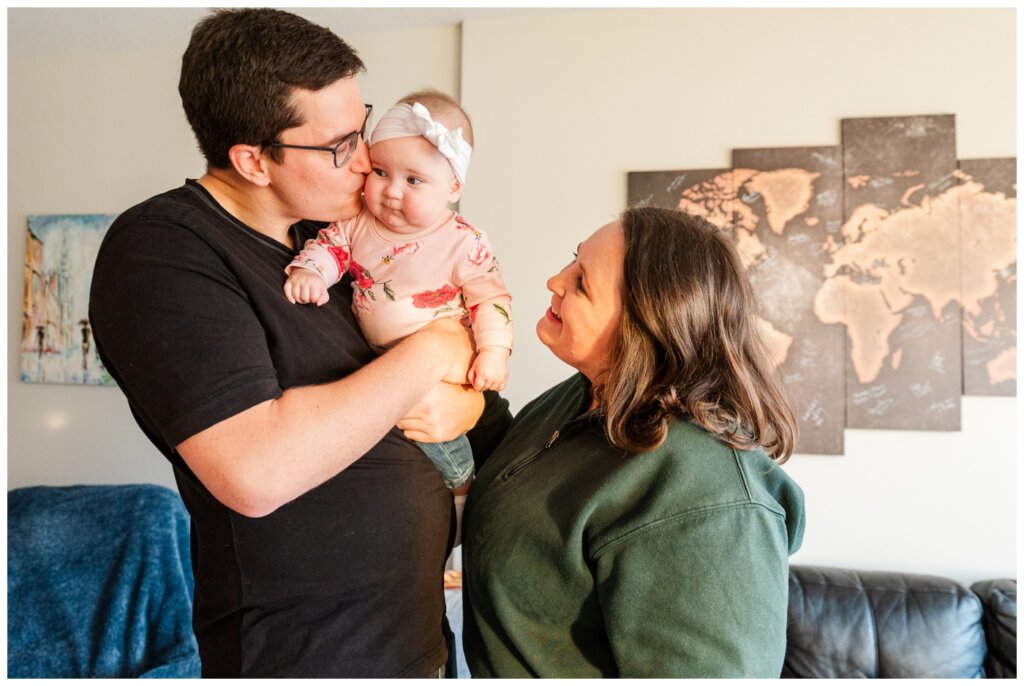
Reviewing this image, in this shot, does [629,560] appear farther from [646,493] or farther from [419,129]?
[419,129]

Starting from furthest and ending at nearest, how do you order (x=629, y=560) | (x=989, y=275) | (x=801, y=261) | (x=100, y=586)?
(x=100, y=586) → (x=801, y=261) → (x=989, y=275) → (x=629, y=560)

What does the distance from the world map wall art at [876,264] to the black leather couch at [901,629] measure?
552 mm

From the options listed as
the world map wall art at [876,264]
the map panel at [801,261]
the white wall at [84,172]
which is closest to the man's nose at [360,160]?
the world map wall art at [876,264]

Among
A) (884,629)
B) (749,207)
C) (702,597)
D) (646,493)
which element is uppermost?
→ (749,207)

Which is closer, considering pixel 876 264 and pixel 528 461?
pixel 528 461

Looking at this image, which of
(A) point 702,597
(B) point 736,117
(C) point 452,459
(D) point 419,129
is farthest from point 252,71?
(B) point 736,117

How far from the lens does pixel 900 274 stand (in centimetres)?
279

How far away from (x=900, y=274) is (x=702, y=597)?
7.61ft

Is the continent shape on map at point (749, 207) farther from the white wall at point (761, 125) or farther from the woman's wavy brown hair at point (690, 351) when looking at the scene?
the woman's wavy brown hair at point (690, 351)

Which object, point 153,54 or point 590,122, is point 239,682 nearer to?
point 590,122

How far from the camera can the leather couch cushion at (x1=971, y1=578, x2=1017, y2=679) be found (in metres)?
2.50

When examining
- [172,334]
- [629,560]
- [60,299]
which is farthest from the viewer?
[60,299]

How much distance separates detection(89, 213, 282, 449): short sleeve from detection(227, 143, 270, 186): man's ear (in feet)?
0.57

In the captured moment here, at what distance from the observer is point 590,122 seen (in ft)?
9.75
